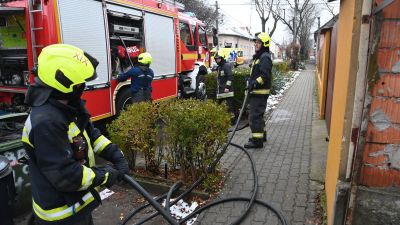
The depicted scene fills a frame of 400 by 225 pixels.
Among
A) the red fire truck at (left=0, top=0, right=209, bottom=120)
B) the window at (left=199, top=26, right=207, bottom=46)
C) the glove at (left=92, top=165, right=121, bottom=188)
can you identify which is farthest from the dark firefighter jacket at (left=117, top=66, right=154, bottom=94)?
the window at (left=199, top=26, right=207, bottom=46)

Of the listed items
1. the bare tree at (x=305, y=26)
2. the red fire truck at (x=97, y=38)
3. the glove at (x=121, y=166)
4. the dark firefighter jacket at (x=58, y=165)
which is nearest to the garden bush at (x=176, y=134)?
the glove at (x=121, y=166)

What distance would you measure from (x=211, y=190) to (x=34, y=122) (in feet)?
8.49

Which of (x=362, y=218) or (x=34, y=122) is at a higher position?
(x=34, y=122)

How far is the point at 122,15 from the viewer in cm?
747

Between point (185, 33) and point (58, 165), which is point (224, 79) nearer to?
point (185, 33)

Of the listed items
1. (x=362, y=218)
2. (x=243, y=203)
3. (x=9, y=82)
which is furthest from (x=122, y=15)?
(x=362, y=218)

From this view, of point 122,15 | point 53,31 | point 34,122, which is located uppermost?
point 122,15

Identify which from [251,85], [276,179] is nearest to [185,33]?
[251,85]

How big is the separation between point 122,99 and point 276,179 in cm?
428

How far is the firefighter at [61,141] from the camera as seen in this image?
6.76 ft

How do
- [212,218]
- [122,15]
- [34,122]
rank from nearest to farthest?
[34,122] → [212,218] → [122,15]

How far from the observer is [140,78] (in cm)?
723

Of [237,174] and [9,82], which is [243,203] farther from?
[9,82]

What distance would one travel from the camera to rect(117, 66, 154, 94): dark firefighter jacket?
284 inches
